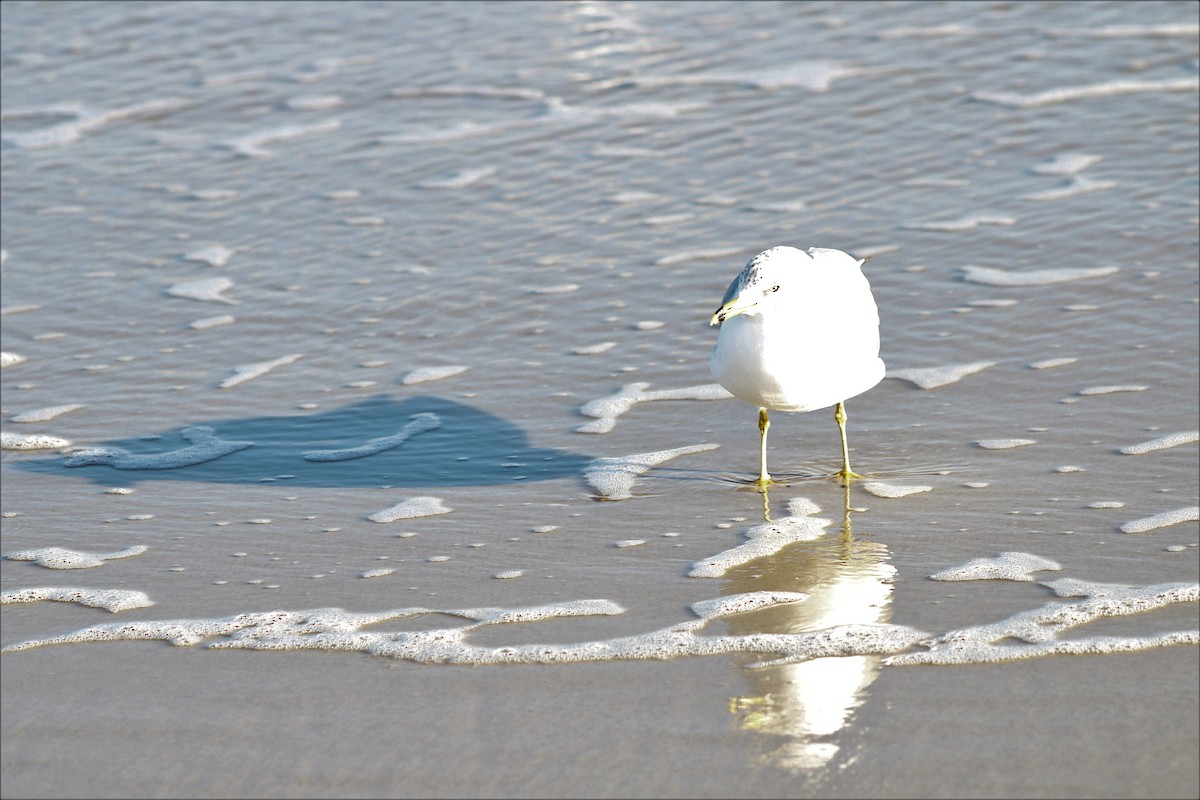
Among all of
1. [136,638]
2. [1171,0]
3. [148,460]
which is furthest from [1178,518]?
[1171,0]

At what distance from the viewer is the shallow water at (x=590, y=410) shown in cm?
443

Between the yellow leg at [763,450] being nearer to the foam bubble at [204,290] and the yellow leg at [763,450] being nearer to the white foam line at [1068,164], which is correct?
the foam bubble at [204,290]

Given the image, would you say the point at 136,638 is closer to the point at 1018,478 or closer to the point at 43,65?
the point at 1018,478

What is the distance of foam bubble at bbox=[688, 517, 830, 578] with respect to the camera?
5.51 meters

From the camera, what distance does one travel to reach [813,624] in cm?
497

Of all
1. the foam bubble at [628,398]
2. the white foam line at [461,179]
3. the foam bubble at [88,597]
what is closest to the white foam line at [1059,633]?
the foam bubble at [628,398]

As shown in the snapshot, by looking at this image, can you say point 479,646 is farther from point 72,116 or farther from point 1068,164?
point 72,116

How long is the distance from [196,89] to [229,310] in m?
4.56

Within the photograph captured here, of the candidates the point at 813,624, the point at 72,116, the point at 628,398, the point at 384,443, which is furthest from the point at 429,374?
the point at 72,116

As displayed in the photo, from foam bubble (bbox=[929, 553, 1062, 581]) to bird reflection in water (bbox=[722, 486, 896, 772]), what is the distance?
22cm

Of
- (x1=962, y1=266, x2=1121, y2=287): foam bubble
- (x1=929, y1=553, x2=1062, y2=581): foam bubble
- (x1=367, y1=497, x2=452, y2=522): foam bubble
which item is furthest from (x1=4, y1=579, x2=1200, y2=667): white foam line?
(x1=962, y1=266, x2=1121, y2=287): foam bubble

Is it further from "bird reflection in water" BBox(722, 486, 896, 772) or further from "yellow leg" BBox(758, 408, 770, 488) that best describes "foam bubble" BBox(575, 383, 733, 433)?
"bird reflection in water" BBox(722, 486, 896, 772)

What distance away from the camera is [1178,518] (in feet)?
18.6

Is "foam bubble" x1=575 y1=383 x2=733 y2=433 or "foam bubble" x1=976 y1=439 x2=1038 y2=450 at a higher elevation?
"foam bubble" x1=575 y1=383 x2=733 y2=433
